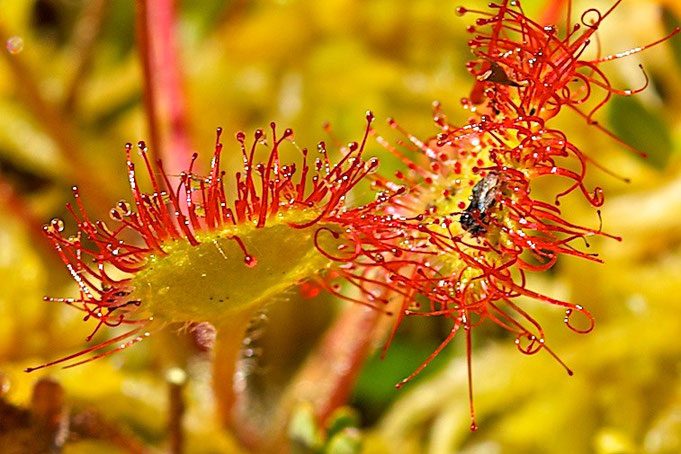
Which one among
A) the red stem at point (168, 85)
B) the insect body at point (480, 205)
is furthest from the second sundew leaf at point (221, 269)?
the red stem at point (168, 85)

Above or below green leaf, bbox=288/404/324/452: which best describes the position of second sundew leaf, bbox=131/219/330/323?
above

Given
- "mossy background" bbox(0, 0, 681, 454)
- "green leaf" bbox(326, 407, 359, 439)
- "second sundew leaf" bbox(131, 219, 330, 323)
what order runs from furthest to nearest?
"mossy background" bbox(0, 0, 681, 454) → "green leaf" bbox(326, 407, 359, 439) → "second sundew leaf" bbox(131, 219, 330, 323)

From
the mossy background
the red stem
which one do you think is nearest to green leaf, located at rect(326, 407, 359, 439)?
the mossy background

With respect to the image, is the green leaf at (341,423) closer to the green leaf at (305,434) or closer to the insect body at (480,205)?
the green leaf at (305,434)

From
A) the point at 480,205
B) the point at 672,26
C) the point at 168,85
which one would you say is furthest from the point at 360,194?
the point at 672,26

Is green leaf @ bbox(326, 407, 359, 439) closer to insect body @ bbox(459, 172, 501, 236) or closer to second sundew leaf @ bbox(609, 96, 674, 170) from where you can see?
insect body @ bbox(459, 172, 501, 236)

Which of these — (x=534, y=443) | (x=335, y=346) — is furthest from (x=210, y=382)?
(x=534, y=443)
